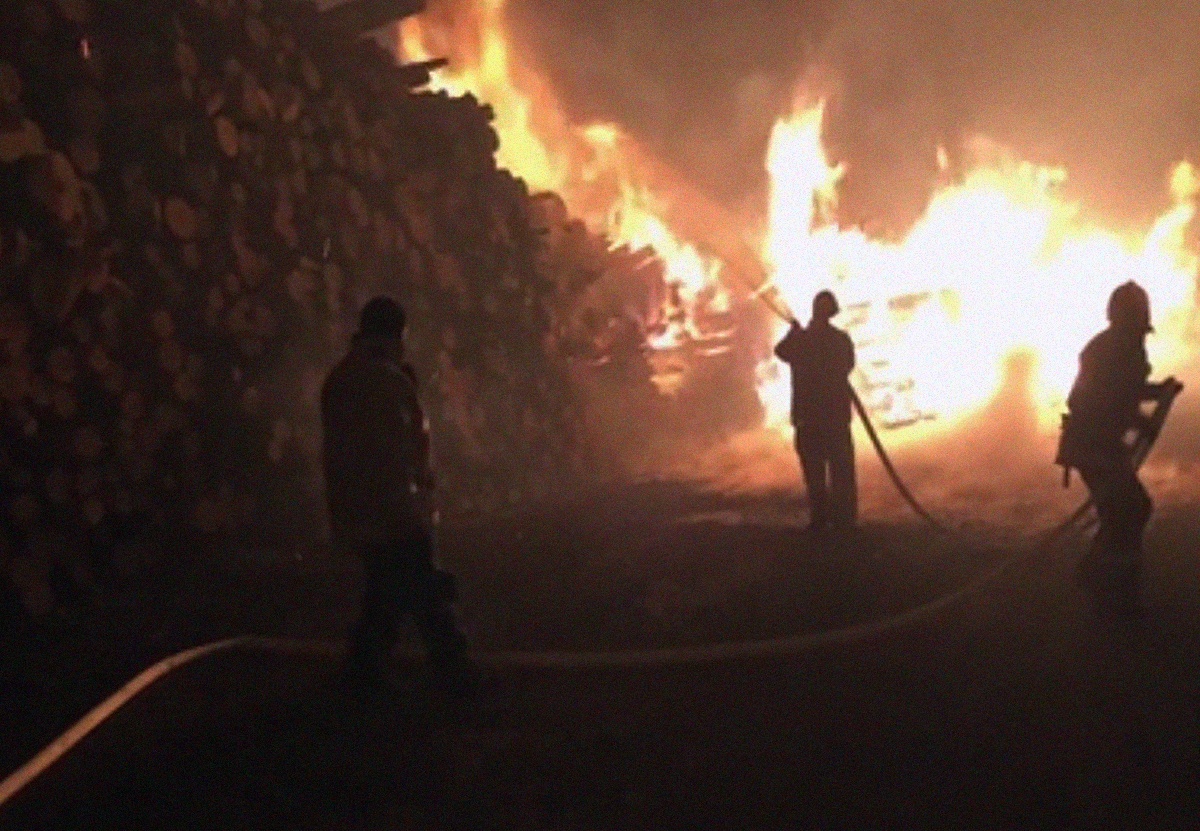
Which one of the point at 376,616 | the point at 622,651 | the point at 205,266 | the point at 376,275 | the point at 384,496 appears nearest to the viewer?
the point at 384,496

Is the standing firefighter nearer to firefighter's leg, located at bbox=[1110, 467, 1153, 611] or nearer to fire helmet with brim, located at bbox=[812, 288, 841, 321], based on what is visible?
firefighter's leg, located at bbox=[1110, 467, 1153, 611]

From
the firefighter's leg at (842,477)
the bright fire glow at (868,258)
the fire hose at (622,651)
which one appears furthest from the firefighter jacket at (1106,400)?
the bright fire glow at (868,258)

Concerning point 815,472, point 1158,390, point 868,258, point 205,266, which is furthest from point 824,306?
point 868,258

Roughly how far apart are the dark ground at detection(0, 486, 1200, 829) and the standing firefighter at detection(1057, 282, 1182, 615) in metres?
0.29

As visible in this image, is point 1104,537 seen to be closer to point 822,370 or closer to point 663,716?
point 663,716

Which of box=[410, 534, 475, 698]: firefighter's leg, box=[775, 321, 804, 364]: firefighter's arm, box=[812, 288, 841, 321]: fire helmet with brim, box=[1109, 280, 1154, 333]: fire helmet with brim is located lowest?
box=[410, 534, 475, 698]: firefighter's leg

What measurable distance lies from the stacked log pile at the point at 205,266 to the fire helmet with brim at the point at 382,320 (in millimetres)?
2750

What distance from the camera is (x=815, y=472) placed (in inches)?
377

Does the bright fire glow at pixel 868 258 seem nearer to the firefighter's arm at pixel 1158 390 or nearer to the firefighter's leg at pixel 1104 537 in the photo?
the firefighter's arm at pixel 1158 390

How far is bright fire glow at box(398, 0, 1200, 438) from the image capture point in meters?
16.9

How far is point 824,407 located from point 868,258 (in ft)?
31.2

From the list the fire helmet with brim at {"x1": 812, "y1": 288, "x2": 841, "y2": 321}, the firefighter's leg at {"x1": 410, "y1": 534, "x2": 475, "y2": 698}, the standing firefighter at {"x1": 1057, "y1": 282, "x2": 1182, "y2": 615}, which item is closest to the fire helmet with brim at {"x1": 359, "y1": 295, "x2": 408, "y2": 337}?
the firefighter's leg at {"x1": 410, "y1": 534, "x2": 475, "y2": 698}

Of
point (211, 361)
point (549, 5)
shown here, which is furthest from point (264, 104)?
point (549, 5)

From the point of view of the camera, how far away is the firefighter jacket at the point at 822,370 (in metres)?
9.48
